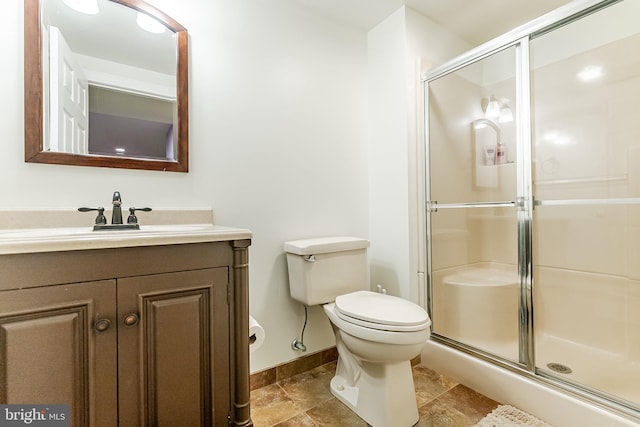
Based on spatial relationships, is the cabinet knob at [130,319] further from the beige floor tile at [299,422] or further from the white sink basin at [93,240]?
the beige floor tile at [299,422]

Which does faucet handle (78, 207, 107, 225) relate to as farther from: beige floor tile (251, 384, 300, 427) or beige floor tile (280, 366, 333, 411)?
beige floor tile (280, 366, 333, 411)

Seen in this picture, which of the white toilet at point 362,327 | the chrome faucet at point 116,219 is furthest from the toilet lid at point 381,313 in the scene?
the chrome faucet at point 116,219

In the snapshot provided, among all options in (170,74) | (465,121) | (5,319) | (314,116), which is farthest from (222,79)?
(465,121)

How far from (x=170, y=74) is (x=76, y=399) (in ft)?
4.18

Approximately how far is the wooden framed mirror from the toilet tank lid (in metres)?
0.66

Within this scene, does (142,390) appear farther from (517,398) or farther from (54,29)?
(517,398)

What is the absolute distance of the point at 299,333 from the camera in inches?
67.6

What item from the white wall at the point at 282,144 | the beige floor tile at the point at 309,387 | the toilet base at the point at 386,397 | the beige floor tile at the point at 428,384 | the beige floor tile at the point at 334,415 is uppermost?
Result: the white wall at the point at 282,144

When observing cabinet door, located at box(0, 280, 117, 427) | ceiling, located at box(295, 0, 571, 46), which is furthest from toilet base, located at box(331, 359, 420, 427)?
ceiling, located at box(295, 0, 571, 46)

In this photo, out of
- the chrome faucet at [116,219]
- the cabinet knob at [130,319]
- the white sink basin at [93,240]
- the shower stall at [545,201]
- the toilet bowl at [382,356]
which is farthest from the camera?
the shower stall at [545,201]

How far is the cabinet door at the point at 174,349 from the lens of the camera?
2.69ft

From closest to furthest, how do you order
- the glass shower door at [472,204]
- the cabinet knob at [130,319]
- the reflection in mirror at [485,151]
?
1. the cabinet knob at [130,319]
2. the glass shower door at [472,204]
3. the reflection in mirror at [485,151]

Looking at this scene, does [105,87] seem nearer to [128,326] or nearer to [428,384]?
[128,326]

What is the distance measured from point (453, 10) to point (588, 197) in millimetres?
1344
